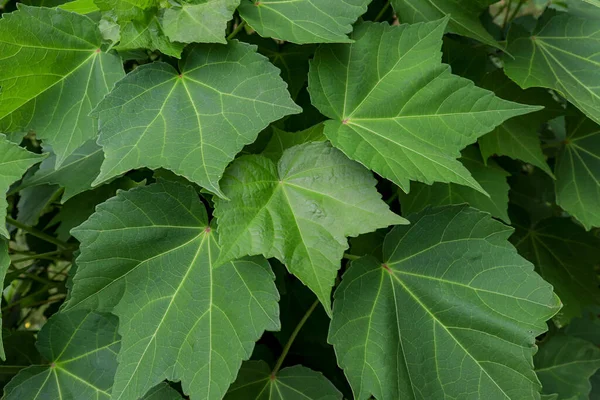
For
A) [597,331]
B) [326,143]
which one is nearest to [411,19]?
[326,143]

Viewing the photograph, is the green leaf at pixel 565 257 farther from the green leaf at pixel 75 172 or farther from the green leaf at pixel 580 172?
the green leaf at pixel 75 172

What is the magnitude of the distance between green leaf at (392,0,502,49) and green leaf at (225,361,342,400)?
0.54 metres

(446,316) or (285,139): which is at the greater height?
(285,139)

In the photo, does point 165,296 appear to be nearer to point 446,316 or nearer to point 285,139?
point 285,139

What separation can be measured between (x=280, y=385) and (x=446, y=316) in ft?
0.87

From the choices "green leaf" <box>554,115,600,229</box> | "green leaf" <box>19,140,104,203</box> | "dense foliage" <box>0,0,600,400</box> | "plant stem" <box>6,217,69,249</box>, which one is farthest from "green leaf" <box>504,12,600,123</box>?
"plant stem" <box>6,217,69,249</box>

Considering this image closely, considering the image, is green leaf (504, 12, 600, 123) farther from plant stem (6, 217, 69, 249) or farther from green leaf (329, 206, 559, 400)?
plant stem (6, 217, 69, 249)

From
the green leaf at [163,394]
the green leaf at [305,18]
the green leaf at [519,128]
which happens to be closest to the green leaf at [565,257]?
the green leaf at [519,128]

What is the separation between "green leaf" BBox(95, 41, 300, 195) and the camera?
61cm

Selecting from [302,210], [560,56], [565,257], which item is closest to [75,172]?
[302,210]

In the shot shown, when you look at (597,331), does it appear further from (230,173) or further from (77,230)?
(77,230)

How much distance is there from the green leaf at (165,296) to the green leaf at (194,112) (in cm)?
8

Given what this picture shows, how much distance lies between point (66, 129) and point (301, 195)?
316 mm

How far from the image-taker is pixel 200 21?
0.68m
